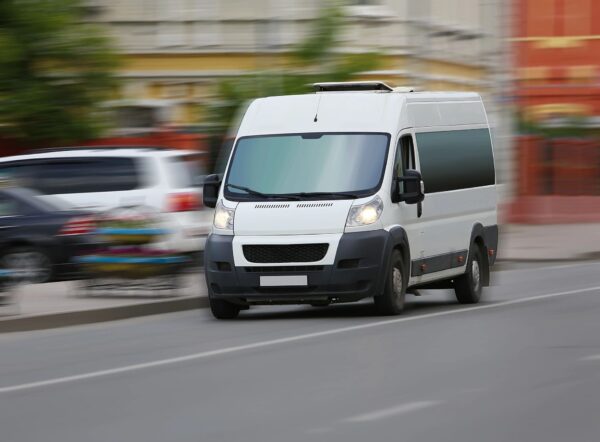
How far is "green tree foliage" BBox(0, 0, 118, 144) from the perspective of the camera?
33188 millimetres

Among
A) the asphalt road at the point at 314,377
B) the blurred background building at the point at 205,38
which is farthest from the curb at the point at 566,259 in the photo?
the blurred background building at the point at 205,38

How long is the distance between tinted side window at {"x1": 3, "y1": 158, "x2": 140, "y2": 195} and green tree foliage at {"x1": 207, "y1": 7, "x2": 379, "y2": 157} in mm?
10725

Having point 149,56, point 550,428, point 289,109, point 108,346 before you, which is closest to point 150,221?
point 289,109

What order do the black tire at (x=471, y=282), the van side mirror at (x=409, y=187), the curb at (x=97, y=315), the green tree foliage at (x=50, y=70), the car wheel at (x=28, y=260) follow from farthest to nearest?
1. the green tree foliage at (x=50, y=70)
2. the car wheel at (x=28, y=260)
3. the black tire at (x=471, y=282)
4. the van side mirror at (x=409, y=187)
5. the curb at (x=97, y=315)

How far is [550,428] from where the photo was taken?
892 centimetres

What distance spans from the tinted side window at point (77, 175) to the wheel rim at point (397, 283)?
633 cm

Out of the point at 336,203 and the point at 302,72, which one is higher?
the point at 336,203

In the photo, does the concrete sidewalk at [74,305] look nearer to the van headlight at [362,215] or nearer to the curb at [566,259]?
the van headlight at [362,215]

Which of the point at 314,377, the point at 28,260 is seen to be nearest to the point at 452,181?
the point at 28,260

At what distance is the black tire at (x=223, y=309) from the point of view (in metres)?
16.7

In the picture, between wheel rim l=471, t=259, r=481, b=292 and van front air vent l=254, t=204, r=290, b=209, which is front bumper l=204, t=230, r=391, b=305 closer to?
van front air vent l=254, t=204, r=290, b=209

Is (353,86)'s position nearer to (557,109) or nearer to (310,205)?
(310,205)

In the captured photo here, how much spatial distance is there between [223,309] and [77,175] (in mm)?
6347

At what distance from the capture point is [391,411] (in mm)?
9609
